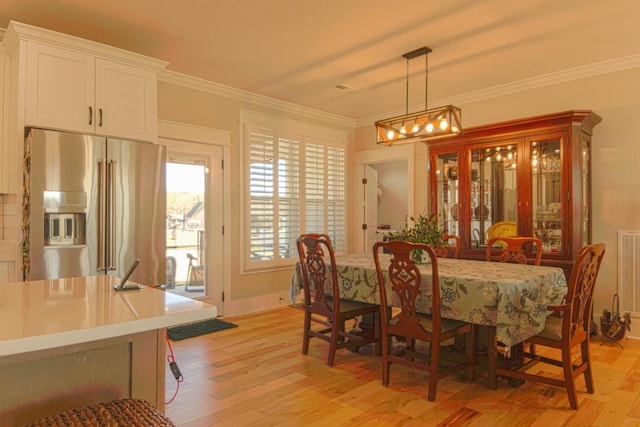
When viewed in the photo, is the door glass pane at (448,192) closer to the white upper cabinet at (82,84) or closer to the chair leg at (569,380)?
the chair leg at (569,380)

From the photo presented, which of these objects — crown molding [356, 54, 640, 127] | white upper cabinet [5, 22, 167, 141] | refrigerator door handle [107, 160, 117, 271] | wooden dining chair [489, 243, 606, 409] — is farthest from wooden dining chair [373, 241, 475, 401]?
crown molding [356, 54, 640, 127]

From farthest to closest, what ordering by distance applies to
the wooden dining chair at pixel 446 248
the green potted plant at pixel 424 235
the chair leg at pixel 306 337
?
the chair leg at pixel 306 337, the wooden dining chair at pixel 446 248, the green potted plant at pixel 424 235

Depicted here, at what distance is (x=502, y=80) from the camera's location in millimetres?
4520

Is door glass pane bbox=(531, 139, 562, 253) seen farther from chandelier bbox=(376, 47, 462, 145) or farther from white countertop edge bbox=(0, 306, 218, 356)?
white countertop edge bbox=(0, 306, 218, 356)

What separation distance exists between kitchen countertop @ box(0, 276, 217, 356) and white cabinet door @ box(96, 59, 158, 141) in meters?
1.95

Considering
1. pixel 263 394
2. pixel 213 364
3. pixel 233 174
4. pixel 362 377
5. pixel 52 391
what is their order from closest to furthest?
1. pixel 52 391
2. pixel 263 394
3. pixel 362 377
4. pixel 213 364
5. pixel 233 174

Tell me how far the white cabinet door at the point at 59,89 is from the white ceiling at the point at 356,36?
1.03 feet

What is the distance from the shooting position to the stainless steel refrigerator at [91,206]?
9.45ft

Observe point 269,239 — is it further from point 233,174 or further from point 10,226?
point 10,226

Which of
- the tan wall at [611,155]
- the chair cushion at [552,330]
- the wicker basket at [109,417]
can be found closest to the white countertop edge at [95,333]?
the wicker basket at [109,417]

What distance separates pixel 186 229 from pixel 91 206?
1505mm

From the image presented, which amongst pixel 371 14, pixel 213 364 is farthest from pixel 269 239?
pixel 371 14

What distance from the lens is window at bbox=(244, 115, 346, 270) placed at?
5.05 meters

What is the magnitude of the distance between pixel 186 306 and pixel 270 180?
3.95 metres
